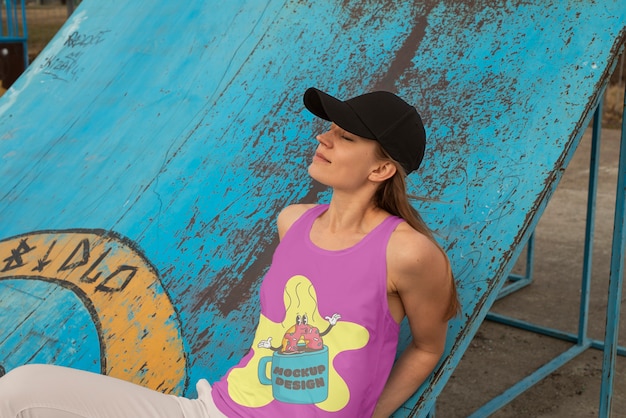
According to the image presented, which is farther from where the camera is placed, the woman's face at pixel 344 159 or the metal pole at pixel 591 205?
the metal pole at pixel 591 205

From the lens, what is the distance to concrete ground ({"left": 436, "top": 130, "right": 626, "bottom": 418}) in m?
3.48

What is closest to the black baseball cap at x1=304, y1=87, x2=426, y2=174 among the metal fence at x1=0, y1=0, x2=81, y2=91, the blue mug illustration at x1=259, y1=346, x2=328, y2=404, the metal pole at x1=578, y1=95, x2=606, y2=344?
the blue mug illustration at x1=259, y1=346, x2=328, y2=404

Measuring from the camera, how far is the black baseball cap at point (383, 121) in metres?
1.82

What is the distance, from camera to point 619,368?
12.6 feet

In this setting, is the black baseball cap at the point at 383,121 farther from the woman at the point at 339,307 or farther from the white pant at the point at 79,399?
the white pant at the point at 79,399

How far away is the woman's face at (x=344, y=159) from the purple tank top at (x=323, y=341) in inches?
5.1

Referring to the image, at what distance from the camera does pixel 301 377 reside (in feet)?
6.00

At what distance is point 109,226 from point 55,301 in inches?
15.0

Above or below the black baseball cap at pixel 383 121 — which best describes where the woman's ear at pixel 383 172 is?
below

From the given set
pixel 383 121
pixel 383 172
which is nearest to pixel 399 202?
pixel 383 172

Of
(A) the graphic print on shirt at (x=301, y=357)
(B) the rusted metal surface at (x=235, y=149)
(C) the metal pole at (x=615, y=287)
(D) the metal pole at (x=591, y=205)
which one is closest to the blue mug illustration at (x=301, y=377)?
(A) the graphic print on shirt at (x=301, y=357)

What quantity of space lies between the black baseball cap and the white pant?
2.38ft

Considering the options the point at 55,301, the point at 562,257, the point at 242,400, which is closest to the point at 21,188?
the point at 55,301

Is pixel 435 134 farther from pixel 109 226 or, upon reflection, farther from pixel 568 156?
pixel 109 226
